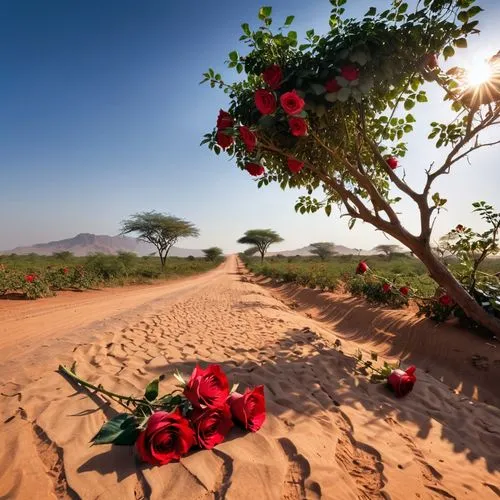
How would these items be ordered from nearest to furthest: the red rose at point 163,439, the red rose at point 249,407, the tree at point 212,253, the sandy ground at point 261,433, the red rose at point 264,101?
1. the red rose at point 163,439
2. the sandy ground at point 261,433
3. the red rose at point 249,407
4. the red rose at point 264,101
5. the tree at point 212,253

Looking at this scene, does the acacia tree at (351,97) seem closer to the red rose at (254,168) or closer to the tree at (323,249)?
the red rose at (254,168)

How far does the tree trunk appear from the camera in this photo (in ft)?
10.7

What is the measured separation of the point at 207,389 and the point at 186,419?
0.20 m

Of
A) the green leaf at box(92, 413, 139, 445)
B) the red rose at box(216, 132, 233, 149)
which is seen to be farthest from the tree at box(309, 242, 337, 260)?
the green leaf at box(92, 413, 139, 445)

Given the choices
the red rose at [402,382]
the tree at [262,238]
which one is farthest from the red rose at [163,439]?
the tree at [262,238]

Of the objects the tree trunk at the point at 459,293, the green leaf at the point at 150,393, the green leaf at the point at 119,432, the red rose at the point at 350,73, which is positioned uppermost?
the red rose at the point at 350,73

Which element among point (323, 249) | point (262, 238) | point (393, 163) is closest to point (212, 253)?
point (262, 238)

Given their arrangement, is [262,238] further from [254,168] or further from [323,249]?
[254,168]

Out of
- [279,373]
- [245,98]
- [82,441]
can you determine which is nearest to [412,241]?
[279,373]

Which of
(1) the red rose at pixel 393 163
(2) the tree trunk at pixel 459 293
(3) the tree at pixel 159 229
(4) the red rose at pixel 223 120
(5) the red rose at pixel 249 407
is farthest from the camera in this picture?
(3) the tree at pixel 159 229

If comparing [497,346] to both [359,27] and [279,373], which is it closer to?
[279,373]

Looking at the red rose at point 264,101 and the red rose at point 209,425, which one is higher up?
the red rose at point 264,101

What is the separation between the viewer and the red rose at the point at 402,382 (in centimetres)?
285

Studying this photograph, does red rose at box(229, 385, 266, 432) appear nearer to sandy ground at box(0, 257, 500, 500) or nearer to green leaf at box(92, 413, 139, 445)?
sandy ground at box(0, 257, 500, 500)
